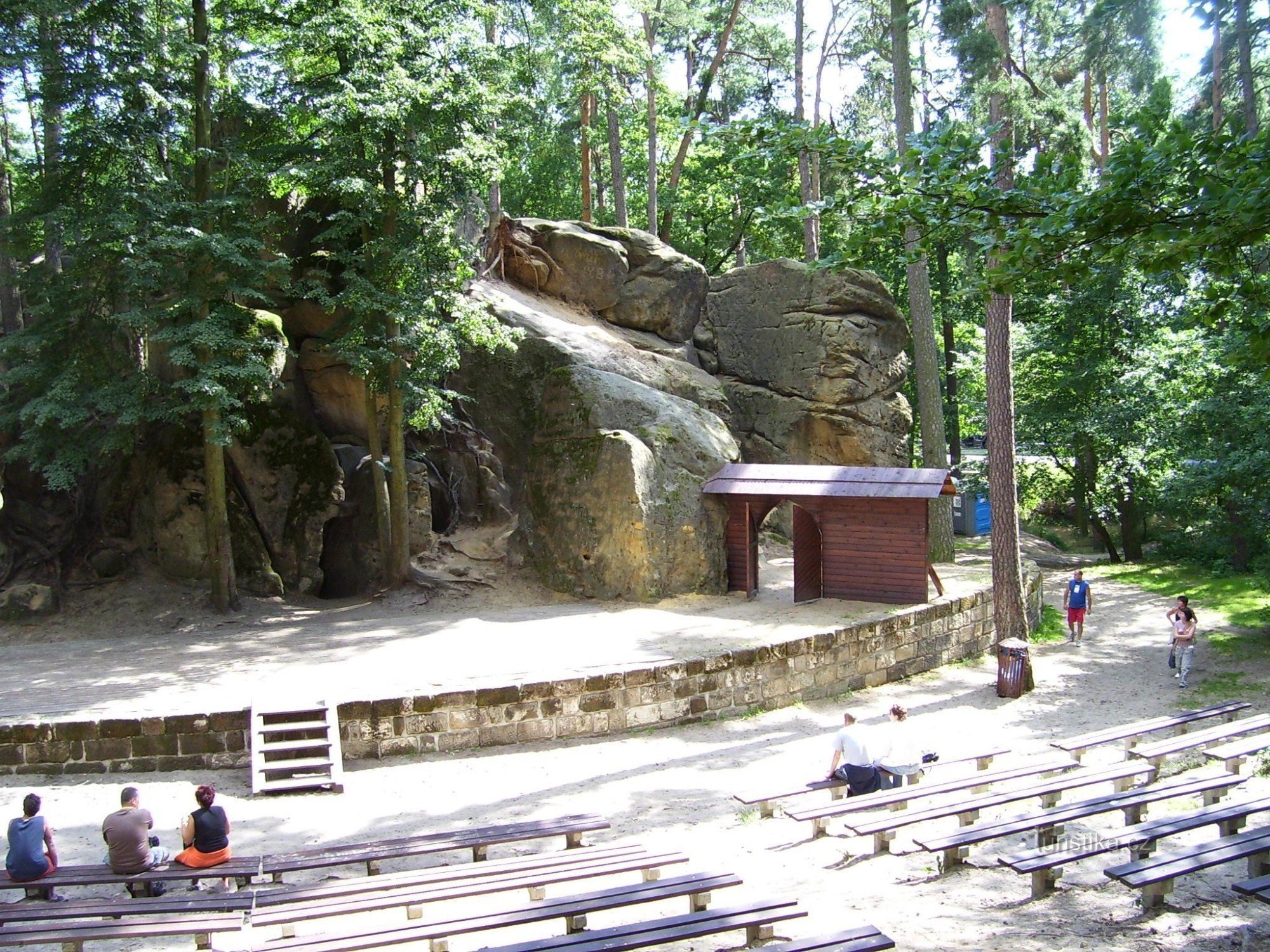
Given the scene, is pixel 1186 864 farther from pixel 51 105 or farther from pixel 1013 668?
pixel 51 105

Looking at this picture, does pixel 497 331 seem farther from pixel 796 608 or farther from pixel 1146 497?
pixel 1146 497

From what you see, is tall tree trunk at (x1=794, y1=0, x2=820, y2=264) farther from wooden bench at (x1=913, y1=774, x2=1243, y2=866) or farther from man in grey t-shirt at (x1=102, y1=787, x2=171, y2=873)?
man in grey t-shirt at (x1=102, y1=787, x2=171, y2=873)

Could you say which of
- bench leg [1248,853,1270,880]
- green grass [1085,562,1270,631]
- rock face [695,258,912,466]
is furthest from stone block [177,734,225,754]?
green grass [1085,562,1270,631]

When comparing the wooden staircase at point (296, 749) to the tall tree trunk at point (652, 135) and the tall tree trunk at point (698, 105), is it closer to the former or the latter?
the tall tree trunk at point (652, 135)

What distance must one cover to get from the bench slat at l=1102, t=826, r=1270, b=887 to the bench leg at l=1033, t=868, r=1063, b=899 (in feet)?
1.90

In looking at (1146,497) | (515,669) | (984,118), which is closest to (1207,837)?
(515,669)

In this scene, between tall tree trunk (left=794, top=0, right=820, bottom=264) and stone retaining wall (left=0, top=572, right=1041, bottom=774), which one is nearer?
stone retaining wall (left=0, top=572, right=1041, bottom=774)

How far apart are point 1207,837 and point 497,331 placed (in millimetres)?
12094

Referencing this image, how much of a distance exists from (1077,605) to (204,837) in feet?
50.6

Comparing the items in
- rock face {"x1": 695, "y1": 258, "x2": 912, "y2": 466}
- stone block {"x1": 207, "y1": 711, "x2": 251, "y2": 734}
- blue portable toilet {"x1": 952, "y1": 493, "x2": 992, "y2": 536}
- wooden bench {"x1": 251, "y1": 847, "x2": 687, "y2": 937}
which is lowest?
wooden bench {"x1": 251, "y1": 847, "x2": 687, "y2": 937}

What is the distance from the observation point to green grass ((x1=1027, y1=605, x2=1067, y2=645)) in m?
18.8

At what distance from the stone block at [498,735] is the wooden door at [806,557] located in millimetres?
6785

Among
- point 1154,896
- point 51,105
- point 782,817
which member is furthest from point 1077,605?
point 51,105

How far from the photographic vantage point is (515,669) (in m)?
12.2
